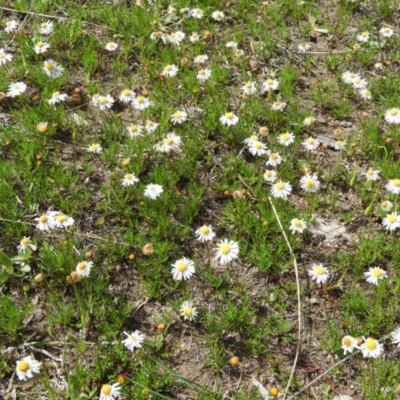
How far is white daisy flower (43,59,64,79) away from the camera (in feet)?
15.6

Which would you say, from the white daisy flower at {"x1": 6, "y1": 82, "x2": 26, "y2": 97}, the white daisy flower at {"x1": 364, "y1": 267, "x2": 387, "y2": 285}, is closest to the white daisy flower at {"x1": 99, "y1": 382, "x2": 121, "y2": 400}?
the white daisy flower at {"x1": 364, "y1": 267, "x2": 387, "y2": 285}

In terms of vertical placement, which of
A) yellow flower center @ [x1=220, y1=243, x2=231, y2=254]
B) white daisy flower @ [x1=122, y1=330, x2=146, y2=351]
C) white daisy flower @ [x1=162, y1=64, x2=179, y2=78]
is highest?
white daisy flower @ [x1=162, y1=64, x2=179, y2=78]

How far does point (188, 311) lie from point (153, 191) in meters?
1.01

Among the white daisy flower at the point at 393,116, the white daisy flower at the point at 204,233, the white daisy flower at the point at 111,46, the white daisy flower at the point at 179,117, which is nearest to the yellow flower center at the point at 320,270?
the white daisy flower at the point at 204,233

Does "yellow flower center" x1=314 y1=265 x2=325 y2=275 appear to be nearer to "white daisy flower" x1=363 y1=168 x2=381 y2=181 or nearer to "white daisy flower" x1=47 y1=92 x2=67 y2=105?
"white daisy flower" x1=363 y1=168 x2=381 y2=181

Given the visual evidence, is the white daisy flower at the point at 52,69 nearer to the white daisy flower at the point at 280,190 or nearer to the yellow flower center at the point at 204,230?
the yellow flower center at the point at 204,230

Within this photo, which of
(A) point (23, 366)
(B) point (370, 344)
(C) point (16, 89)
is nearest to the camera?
(A) point (23, 366)

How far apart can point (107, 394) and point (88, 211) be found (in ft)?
4.92

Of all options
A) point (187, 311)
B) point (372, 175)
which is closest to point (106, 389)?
point (187, 311)

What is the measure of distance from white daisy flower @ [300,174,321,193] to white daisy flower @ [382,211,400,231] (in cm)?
55

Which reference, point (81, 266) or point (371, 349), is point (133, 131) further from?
point (371, 349)

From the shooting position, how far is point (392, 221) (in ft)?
13.0

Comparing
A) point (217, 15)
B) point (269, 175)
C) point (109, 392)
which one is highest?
point (217, 15)

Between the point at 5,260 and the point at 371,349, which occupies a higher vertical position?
the point at 371,349
